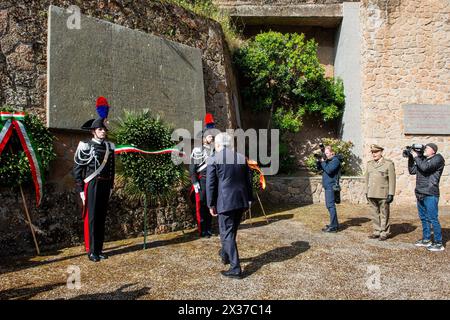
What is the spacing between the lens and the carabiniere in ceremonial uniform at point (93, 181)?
4.93 meters

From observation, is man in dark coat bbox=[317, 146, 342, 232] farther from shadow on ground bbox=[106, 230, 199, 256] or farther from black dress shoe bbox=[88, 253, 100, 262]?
black dress shoe bbox=[88, 253, 100, 262]

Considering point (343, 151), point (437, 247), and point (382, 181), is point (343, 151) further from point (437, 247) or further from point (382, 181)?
point (437, 247)

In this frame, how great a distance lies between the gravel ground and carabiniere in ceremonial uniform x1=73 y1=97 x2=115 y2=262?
28 centimetres

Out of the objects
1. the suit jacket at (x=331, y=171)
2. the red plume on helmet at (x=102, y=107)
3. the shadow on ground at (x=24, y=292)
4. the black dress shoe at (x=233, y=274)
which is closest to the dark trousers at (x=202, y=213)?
the red plume on helmet at (x=102, y=107)

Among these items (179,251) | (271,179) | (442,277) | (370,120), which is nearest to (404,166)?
(370,120)

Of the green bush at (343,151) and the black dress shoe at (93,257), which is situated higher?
the green bush at (343,151)

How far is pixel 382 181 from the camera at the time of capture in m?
6.20

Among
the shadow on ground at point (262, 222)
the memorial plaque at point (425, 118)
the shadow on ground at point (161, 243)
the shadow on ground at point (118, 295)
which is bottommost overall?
the shadow on ground at point (262, 222)

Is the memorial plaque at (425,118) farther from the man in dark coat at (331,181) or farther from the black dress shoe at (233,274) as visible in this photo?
the black dress shoe at (233,274)

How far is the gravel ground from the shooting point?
3775mm

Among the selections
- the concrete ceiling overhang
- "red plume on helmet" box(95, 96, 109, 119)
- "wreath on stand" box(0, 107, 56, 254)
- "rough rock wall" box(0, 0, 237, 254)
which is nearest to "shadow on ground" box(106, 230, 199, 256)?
"rough rock wall" box(0, 0, 237, 254)

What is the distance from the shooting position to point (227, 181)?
4410 millimetres

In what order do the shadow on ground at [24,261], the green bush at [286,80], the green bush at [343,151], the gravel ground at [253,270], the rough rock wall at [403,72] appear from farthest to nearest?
the green bush at [286,80]
the green bush at [343,151]
the rough rock wall at [403,72]
the shadow on ground at [24,261]
the gravel ground at [253,270]

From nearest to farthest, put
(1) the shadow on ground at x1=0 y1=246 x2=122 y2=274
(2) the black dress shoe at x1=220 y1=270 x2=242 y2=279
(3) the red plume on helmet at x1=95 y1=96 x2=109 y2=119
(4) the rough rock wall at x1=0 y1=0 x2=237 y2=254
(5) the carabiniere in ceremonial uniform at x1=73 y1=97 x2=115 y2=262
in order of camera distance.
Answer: (2) the black dress shoe at x1=220 y1=270 x2=242 y2=279, (1) the shadow on ground at x1=0 y1=246 x2=122 y2=274, (5) the carabiniere in ceremonial uniform at x1=73 y1=97 x2=115 y2=262, (4) the rough rock wall at x1=0 y1=0 x2=237 y2=254, (3) the red plume on helmet at x1=95 y1=96 x2=109 y2=119
